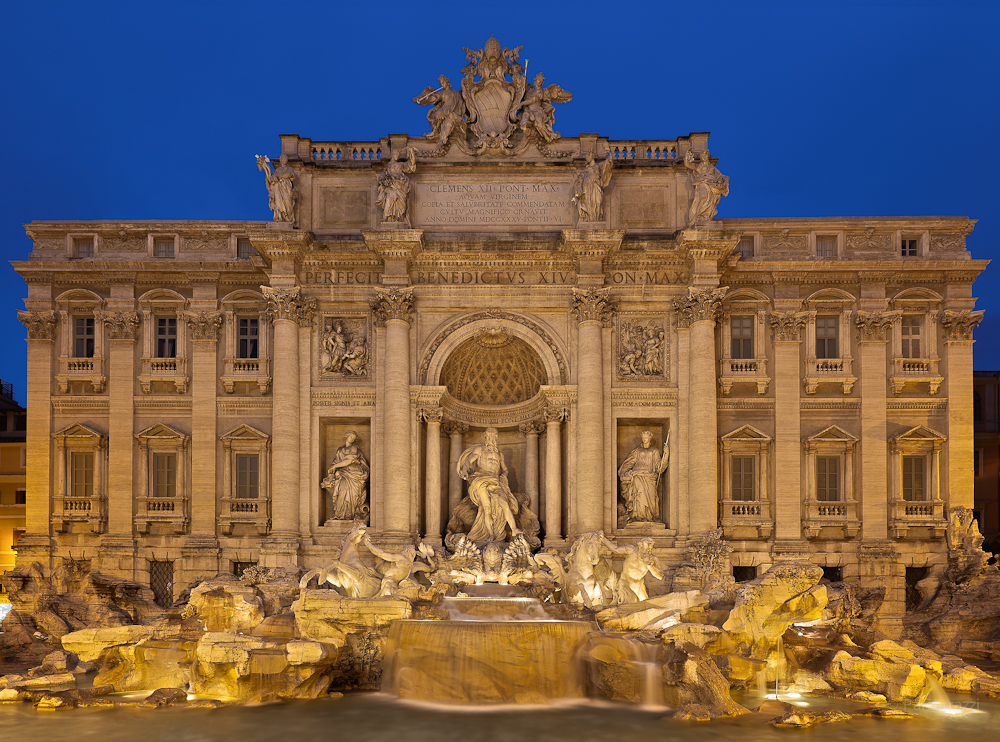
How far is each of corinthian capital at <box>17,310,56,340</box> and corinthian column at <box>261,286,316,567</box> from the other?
7501 mm

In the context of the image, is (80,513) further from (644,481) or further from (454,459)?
(644,481)

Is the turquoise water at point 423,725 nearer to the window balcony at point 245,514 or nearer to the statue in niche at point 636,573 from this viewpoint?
the statue in niche at point 636,573

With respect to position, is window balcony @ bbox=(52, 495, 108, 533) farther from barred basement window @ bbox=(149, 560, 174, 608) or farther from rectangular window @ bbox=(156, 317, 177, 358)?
rectangular window @ bbox=(156, 317, 177, 358)

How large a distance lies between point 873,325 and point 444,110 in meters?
15.4

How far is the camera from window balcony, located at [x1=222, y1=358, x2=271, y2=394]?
27891mm

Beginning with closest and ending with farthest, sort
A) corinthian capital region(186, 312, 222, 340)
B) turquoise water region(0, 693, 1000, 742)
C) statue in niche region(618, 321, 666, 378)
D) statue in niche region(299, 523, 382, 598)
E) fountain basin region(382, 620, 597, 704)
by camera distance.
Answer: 1. turquoise water region(0, 693, 1000, 742)
2. fountain basin region(382, 620, 597, 704)
3. statue in niche region(299, 523, 382, 598)
4. statue in niche region(618, 321, 666, 378)
5. corinthian capital region(186, 312, 222, 340)

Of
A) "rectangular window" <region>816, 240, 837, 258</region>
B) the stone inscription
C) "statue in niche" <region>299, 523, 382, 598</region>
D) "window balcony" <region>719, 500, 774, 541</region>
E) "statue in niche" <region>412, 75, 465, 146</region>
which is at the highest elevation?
"statue in niche" <region>412, 75, 465, 146</region>

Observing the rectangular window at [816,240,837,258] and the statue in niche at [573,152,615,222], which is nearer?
the statue in niche at [573,152,615,222]

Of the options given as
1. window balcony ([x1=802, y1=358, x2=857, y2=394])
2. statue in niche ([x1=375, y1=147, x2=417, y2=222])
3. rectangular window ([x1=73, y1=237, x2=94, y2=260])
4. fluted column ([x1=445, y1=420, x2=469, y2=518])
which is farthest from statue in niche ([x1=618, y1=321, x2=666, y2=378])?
rectangular window ([x1=73, y1=237, x2=94, y2=260])

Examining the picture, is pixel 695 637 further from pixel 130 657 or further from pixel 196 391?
pixel 196 391

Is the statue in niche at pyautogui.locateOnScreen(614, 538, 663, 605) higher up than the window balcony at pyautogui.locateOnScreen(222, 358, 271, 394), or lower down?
lower down

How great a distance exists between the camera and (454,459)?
28.8m

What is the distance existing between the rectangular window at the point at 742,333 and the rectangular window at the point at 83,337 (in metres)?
21.3

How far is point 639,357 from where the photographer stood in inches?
1083
